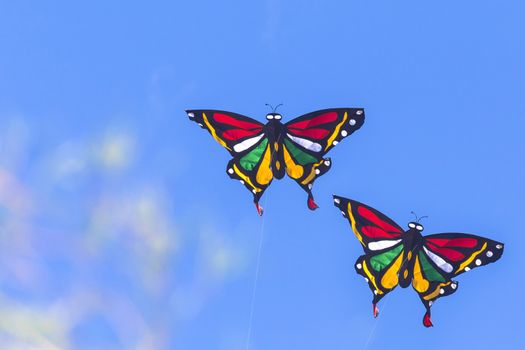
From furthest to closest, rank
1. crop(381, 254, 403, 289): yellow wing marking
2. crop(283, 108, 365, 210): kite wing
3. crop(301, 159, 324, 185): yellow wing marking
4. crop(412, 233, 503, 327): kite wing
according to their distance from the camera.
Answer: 1. crop(301, 159, 324, 185): yellow wing marking
2. crop(283, 108, 365, 210): kite wing
3. crop(381, 254, 403, 289): yellow wing marking
4. crop(412, 233, 503, 327): kite wing

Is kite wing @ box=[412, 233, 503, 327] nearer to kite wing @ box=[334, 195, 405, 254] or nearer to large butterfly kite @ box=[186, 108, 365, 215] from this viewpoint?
kite wing @ box=[334, 195, 405, 254]

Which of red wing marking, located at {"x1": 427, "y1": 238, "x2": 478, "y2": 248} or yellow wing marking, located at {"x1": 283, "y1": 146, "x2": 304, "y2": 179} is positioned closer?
red wing marking, located at {"x1": 427, "y1": 238, "x2": 478, "y2": 248}

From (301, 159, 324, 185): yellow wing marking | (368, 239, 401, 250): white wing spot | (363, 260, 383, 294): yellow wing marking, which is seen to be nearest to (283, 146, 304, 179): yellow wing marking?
(301, 159, 324, 185): yellow wing marking

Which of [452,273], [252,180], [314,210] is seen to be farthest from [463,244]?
[252,180]

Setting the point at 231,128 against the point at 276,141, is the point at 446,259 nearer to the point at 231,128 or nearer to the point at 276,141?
the point at 276,141

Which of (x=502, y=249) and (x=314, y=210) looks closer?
(x=502, y=249)

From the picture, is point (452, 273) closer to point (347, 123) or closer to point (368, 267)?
point (368, 267)

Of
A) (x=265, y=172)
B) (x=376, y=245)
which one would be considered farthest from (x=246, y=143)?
(x=376, y=245)
